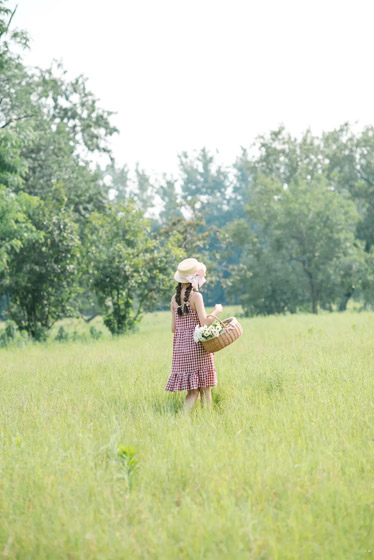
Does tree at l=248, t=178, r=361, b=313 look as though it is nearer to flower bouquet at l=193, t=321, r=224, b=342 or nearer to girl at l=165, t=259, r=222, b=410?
girl at l=165, t=259, r=222, b=410

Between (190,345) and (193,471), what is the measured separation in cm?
245

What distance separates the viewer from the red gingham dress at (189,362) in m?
6.57

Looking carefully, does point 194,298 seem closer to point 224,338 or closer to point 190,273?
point 190,273

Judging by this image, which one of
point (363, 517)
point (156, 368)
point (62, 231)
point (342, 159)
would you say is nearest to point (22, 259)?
point (62, 231)

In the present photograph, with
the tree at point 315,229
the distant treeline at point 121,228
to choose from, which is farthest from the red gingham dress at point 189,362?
the tree at point 315,229

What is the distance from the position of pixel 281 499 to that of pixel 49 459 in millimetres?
1859

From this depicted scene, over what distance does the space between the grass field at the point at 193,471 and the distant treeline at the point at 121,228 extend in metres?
9.69

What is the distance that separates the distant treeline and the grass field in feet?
31.8

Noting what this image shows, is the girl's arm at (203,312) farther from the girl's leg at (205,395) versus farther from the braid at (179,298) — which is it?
the girl's leg at (205,395)

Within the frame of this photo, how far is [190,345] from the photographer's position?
6.63 meters

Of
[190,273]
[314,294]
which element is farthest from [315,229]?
[190,273]

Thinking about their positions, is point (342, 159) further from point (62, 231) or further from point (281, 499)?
point (281, 499)

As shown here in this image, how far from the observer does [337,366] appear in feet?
27.8

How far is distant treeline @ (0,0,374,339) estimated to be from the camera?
1758 cm
